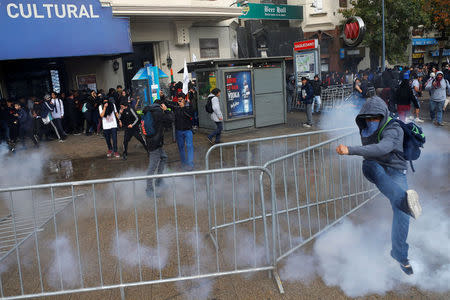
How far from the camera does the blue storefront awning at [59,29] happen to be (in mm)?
13117

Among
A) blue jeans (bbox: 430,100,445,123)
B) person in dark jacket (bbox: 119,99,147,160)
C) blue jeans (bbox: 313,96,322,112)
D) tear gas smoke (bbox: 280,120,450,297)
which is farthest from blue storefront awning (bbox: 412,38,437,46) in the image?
tear gas smoke (bbox: 280,120,450,297)

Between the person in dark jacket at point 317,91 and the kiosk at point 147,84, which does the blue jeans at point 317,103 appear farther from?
the kiosk at point 147,84

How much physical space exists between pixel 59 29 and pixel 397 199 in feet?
45.2

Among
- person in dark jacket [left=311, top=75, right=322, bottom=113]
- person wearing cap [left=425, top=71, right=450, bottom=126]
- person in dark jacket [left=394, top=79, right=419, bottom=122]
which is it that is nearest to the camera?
person in dark jacket [left=394, top=79, right=419, bottom=122]

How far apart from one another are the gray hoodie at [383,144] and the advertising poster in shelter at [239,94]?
9237mm

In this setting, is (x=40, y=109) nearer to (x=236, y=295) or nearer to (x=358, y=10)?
(x=236, y=295)

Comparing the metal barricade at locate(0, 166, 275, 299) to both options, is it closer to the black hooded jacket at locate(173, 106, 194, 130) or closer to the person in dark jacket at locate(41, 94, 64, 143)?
the black hooded jacket at locate(173, 106, 194, 130)

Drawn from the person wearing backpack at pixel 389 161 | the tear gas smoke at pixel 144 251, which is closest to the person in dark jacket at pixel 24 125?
the tear gas smoke at pixel 144 251

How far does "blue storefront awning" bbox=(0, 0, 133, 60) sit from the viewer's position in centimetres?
1312

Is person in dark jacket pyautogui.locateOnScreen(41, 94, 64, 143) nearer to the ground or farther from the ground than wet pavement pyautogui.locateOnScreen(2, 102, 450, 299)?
farther from the ground

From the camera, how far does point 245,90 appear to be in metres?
13.5

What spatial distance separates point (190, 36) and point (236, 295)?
17.8m

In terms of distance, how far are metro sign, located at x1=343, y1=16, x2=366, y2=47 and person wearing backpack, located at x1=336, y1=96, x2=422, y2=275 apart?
1578 cm

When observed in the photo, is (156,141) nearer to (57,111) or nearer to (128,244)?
(128,244)
